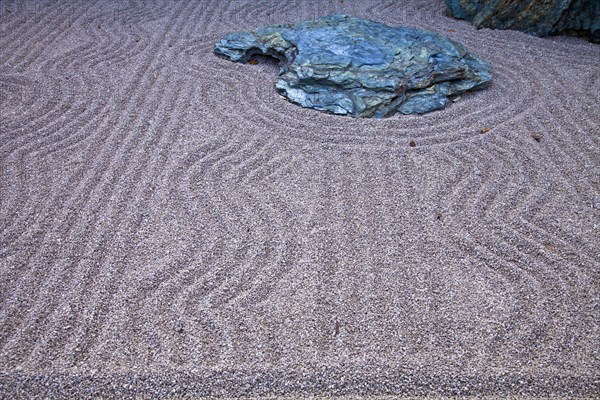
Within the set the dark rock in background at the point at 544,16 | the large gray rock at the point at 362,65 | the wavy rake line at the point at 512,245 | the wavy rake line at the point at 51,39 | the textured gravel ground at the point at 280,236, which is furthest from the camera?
the dark rock in background at the point at 544,16

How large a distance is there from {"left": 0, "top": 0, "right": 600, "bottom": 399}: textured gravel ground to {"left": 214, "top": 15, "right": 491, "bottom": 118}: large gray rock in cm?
14

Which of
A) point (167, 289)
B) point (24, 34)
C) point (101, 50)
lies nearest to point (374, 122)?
point (167, 289)

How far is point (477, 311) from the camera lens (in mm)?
2338

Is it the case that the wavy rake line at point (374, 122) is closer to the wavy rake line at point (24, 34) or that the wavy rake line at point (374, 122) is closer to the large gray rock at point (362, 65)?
the large gray rock at point (362, 65)

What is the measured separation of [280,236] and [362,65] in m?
1.96

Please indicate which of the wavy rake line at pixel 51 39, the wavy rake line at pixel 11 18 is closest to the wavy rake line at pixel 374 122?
the wavy rake line at pixel 51 39

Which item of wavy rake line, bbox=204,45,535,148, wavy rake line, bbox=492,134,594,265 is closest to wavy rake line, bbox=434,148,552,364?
wavy rake line, bbox=492,134,594,265

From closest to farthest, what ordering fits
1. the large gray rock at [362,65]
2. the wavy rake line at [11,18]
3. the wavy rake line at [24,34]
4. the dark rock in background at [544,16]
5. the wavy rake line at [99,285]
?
the wavy rake line at [99,285] → the large gray rock at [362,65] → the wavy rake line at [24,34] → the wavy rake line at [11,18] → the dark rock in background at [544,16]

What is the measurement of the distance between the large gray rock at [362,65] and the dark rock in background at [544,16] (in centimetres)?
98

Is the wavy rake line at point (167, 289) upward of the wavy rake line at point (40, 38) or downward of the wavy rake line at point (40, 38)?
downward

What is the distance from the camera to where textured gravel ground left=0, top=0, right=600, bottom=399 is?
2.10 m

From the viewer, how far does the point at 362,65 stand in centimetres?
418

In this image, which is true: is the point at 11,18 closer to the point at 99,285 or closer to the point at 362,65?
the point at 362,65

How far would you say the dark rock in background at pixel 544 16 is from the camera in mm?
5070
